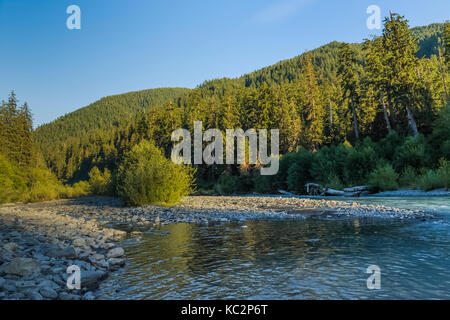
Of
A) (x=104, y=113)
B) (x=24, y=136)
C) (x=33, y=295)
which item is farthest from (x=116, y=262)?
(x=104, y=113)

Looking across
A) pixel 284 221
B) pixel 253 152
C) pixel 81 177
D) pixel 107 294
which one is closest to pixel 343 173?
pixel 284 221

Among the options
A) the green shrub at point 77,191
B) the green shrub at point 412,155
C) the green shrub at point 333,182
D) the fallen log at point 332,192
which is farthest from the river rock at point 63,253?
the green shrub at point 77,191

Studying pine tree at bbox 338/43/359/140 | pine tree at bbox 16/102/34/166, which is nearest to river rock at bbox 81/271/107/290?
pine tree at bbox 338/43/359/140

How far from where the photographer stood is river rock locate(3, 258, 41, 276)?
15.8 ft

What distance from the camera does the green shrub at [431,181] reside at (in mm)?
19109

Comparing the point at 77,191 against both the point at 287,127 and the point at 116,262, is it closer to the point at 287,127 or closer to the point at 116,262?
the point at 287,127

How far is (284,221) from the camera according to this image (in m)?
11.8

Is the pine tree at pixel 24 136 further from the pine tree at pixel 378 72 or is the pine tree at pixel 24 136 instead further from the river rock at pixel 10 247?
the pine tree at pixel 378 72

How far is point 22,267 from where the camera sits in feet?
16.1

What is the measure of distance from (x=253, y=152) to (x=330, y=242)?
3848 cm

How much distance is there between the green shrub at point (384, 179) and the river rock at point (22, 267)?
22.8 m

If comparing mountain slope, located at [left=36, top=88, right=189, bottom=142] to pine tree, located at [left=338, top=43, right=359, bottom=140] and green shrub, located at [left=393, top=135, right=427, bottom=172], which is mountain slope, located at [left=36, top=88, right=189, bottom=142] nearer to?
pine tree, located at [left=338, top=43, right=359, bottom=140]
